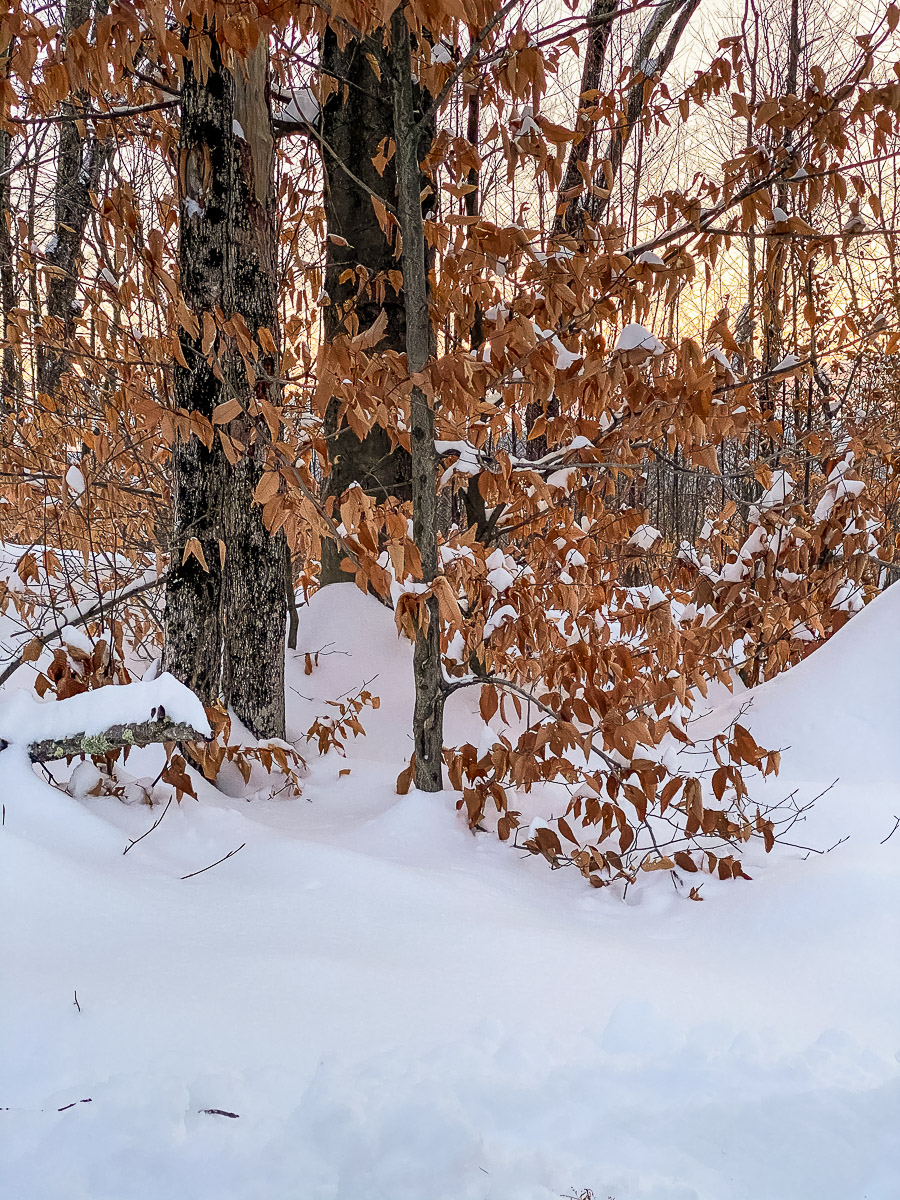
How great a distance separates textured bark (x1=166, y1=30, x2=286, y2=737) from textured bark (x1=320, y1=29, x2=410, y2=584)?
115 centimetres

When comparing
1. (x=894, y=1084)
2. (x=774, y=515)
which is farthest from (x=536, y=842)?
(x=774, y=515)

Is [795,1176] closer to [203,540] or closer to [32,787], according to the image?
[32,787]

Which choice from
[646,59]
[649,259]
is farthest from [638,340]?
[646,59]

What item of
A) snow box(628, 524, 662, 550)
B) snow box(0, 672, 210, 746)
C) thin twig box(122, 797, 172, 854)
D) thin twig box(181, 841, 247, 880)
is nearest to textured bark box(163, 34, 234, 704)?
thin twig box(122, 797, 172, 854)

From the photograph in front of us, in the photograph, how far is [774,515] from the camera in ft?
13.4

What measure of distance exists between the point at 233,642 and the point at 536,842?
132 cm

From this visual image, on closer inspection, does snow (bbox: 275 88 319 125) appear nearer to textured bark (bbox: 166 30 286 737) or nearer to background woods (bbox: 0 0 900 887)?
background woods (bbox: 0 0 900 887)

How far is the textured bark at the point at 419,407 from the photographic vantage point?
2254mm

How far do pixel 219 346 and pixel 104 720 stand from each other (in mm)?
1448

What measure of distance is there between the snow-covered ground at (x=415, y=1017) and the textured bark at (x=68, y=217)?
292 cm

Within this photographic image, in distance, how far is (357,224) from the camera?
419 cm

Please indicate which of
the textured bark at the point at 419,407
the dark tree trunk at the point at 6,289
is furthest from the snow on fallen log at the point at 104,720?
the dark tree trunk at the point at 6,289

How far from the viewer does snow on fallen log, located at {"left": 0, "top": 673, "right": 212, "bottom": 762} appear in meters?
1.85

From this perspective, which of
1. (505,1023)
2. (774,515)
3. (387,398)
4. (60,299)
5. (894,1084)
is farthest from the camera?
(60,299)
